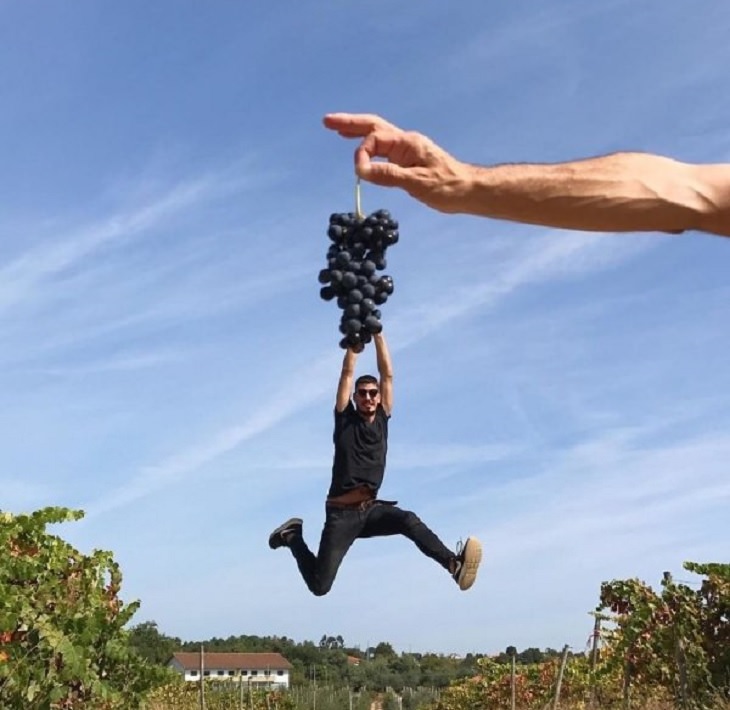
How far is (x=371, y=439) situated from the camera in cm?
539

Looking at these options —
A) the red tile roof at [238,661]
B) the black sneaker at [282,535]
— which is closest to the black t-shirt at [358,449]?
the black sneaker at [282,535]

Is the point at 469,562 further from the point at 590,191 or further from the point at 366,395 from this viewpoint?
the point at 590,191

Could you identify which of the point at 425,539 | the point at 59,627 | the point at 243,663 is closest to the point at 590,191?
the point at 425,539

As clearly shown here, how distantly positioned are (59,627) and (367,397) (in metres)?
4.28

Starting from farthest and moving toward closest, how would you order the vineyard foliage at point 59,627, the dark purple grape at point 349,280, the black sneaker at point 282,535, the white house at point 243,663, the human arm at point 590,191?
the white house at point 243,663, the vineyard foliage at point 59,627, the black sneaker at point 282,535, the dark purple grape at point 349,280, the human arm at point 590,191

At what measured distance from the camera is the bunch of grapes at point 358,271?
3.56 m

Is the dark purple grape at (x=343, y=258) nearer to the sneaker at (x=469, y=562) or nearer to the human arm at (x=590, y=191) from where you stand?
the human arm at (x=590, y=191)

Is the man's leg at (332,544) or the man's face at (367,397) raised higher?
the man's face at (367,397)

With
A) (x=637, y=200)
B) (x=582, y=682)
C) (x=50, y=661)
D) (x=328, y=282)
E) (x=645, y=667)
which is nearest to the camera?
(x=637, y=200)

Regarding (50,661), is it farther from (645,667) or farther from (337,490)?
(645,667)

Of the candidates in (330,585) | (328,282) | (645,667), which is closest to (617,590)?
(645,667)

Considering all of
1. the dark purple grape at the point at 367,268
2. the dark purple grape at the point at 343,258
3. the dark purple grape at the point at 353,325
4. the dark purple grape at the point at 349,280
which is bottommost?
the dark purple grape at the point at 353,325

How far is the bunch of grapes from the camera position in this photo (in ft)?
11.7

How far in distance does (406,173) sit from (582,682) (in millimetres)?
16923
